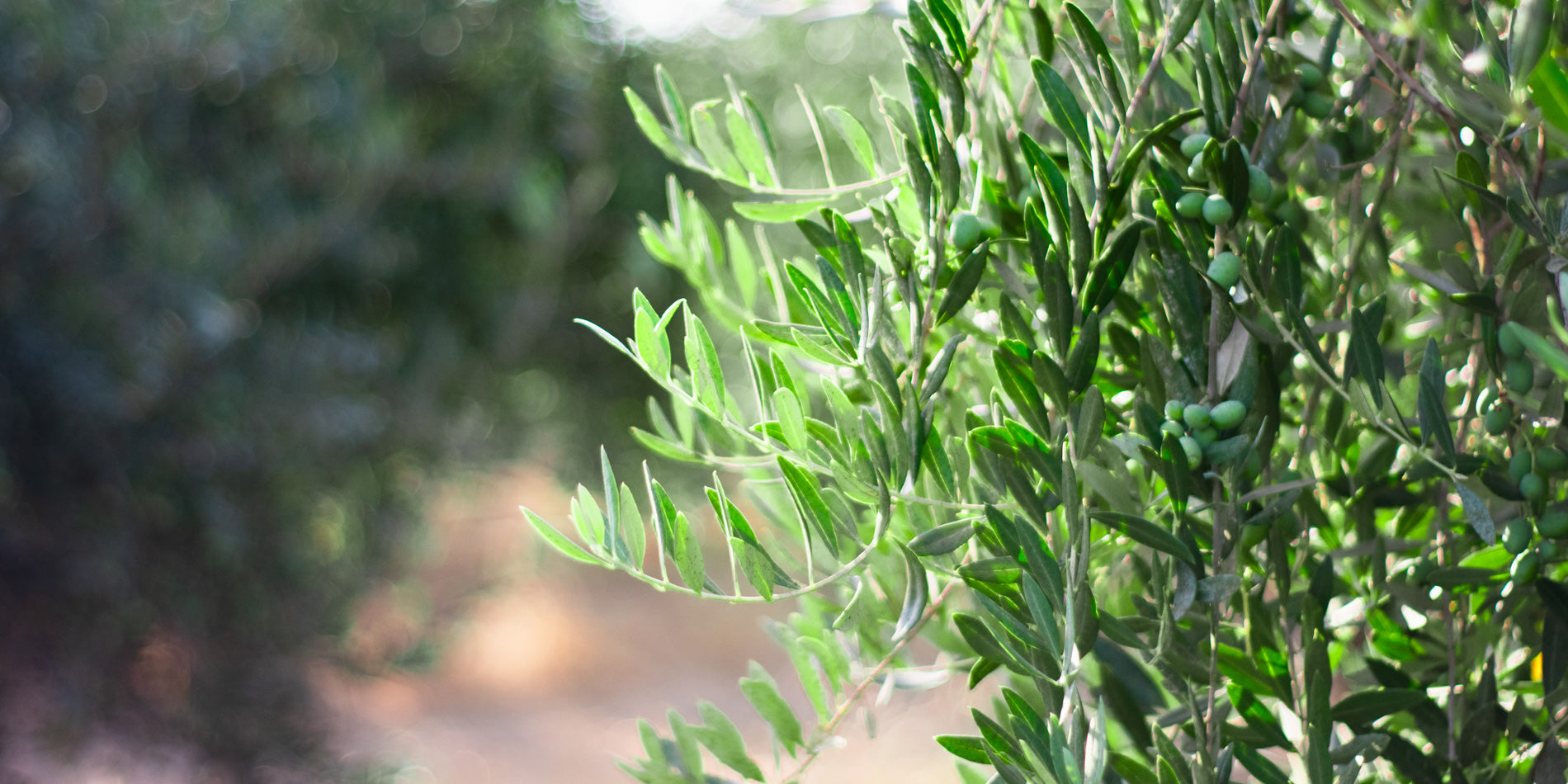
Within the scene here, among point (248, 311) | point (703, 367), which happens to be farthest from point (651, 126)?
point (248, 311)

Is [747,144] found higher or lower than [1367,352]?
higher

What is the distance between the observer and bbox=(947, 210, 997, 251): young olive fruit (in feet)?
0.75

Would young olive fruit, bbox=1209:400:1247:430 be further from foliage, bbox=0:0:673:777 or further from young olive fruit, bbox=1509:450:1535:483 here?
foliage, bbox=0:0:673:777

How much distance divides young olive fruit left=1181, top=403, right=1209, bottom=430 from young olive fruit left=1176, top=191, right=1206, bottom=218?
4cm

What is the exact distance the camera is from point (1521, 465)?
238 millimetres

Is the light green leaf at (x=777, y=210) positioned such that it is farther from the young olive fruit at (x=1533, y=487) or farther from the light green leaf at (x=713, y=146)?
the young olive fruit at (x=1533, y=487)

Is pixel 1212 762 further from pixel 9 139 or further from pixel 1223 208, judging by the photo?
pixel 9 139

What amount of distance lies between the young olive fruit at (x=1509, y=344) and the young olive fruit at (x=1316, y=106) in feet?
0.23

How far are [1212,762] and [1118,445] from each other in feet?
0.24

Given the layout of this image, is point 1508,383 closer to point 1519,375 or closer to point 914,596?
point 1519,375

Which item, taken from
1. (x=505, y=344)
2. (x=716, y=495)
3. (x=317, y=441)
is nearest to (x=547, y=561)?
(x=505, y=344)

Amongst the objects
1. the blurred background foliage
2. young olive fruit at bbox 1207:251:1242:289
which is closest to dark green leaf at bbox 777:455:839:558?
young olive fruit at bbox 1207:251:1242:289

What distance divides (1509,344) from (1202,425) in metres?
0.08

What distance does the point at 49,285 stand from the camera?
1172 mm
